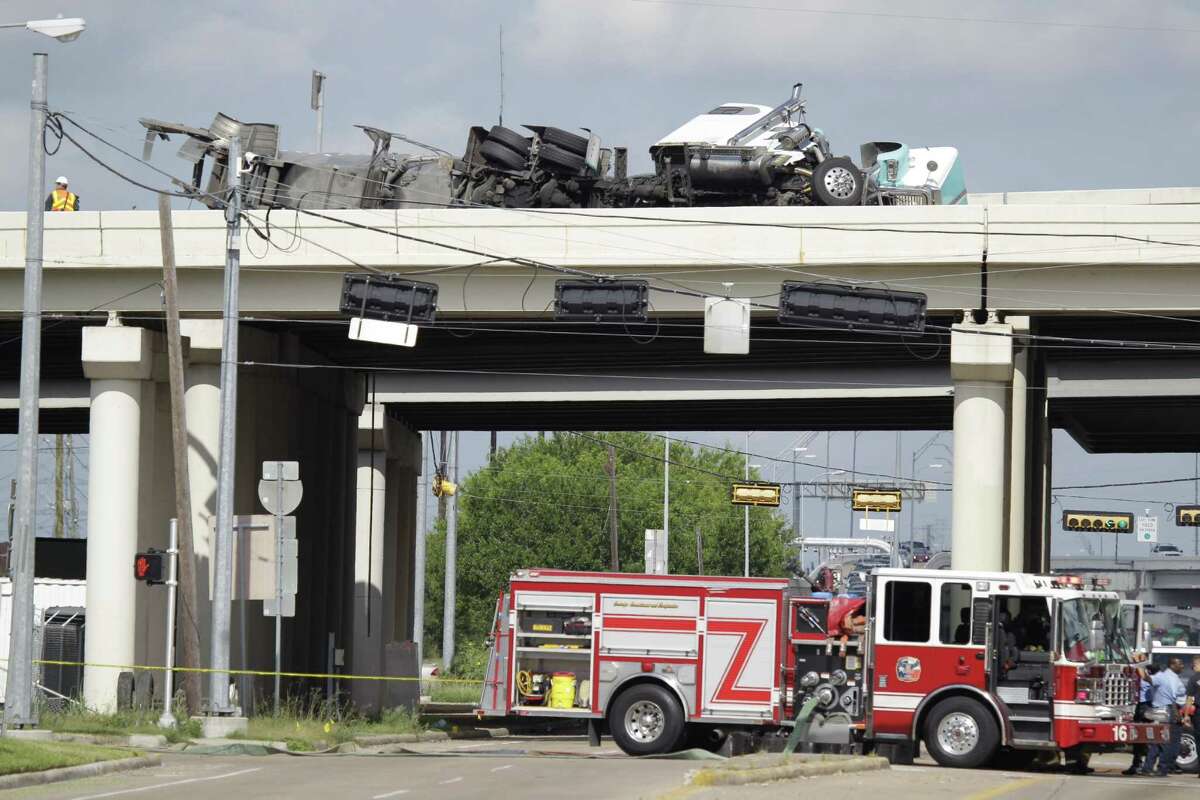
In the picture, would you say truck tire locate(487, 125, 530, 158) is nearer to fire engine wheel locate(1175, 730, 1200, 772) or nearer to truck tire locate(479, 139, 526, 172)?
truck tire locate(479, 139, 526, 172)

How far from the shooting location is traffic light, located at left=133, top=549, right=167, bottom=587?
2652 centimetres

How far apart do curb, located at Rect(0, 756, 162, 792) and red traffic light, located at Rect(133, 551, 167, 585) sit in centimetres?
586

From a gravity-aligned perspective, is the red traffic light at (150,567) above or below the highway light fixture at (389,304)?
below

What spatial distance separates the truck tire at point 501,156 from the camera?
1242 inches

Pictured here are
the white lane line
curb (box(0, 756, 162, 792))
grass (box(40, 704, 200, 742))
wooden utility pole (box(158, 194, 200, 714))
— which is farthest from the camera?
wooden utility pole (box(158, 194, 200, 714))

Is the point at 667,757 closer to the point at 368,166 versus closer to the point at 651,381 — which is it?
the point at 368,166

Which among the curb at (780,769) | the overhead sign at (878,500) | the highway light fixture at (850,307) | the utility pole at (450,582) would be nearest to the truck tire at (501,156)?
the highway light fixture at (850,307)

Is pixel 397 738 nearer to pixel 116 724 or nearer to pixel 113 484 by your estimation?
pixel 116 724

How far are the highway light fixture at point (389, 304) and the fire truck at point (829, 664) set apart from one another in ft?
20.6

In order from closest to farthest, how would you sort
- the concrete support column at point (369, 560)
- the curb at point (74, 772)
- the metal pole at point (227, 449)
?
the curb at point (74, 772)
the metal pole at point (227, 449)
the concrete support column at point (369, 560)

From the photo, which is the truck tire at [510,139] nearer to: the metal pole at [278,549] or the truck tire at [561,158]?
the truck tire at [561,158]

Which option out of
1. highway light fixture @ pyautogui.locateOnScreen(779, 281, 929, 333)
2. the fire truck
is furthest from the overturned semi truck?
the fire truck

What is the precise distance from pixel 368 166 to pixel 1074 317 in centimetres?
1328

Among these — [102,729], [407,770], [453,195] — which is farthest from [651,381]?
[407,770]
